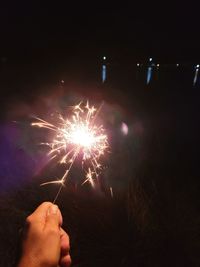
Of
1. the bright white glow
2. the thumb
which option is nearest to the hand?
the thumb

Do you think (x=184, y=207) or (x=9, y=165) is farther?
(x=9, y=165)

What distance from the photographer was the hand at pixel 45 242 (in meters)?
1.28

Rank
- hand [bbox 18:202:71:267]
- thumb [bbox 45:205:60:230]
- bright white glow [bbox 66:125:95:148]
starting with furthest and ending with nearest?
bright white glow [bbox 66:125:95:148] < thumb [bbox 45:205:60:230] < hand [bbox 18:202:71:267]

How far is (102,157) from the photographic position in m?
5.77

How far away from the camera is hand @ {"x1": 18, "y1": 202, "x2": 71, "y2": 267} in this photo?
1.28m

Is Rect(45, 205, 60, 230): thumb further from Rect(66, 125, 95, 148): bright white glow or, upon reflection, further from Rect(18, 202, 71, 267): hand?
Rect(66, 125, 95, 148): bright white glow

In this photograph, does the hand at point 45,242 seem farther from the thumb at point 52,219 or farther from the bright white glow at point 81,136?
the bright white glow at point 81,136

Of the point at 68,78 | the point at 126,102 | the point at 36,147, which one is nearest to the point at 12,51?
the point at 68,78

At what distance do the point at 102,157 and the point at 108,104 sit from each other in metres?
6.61

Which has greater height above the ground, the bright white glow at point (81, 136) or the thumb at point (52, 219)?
the thumb at point (52, 219)

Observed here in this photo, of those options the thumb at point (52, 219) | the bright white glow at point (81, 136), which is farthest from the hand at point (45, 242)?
the bright white glow at point (81, 136)

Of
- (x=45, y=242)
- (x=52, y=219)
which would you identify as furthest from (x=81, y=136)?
(x=45, y=242)

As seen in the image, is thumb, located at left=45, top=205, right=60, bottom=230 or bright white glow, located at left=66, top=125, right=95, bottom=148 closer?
thumb, located at left=45, top=205, right=60, bottom=230

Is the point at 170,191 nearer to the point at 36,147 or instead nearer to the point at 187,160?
the point at 187,160
